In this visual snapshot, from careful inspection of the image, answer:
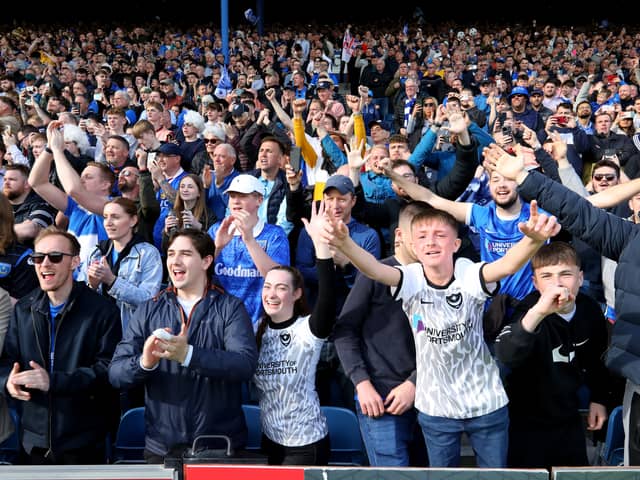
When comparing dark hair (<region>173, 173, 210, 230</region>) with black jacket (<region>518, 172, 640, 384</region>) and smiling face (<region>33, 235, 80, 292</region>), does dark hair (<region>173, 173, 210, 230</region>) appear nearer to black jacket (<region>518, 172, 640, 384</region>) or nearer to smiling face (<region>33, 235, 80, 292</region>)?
smiling face (<region>33, 235, 80, 292</region>)

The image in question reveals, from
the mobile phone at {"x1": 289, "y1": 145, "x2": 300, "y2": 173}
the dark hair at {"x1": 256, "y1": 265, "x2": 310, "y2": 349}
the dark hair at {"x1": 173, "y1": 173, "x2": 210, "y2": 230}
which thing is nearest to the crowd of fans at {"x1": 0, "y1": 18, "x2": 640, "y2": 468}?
the dark hair at {"x1": 256, "y1": 265, "x2": 310, "y2": 349}

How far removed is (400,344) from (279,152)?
9.60 feet

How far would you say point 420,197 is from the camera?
4.53m

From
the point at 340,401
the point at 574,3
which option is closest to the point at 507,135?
the point at 340,401

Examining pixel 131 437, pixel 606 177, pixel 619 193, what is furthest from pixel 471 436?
pixel 606 177

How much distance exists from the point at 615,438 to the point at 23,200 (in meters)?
4.47

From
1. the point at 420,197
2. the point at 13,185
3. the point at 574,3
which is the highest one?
the point at 574,3

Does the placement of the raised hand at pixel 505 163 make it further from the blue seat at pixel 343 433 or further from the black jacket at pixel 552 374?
the blue seat at pixel 343 433

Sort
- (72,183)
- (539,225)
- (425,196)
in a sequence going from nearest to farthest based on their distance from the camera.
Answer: (539,225)
(425,196)
(72,183)

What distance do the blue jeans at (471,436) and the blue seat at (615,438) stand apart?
0.78 metres

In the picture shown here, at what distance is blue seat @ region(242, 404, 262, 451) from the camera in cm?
377

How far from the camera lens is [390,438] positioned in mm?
3379

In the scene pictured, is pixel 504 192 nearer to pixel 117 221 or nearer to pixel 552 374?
pixel 552 374

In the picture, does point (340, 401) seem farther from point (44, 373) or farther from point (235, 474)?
point (235, 474)
